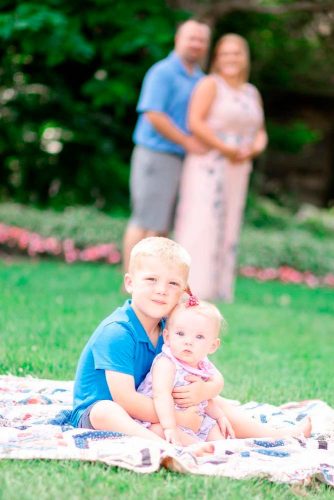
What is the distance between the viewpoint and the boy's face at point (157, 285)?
2938mm

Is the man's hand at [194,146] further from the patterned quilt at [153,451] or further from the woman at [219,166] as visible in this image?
the patterned quilt at [153,451]

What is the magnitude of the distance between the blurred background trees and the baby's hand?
5.47m

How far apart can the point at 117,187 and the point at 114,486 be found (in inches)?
312

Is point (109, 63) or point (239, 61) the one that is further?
point (109, 63)

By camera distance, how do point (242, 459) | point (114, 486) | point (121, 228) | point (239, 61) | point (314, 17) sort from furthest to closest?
point (314, 17)
point (121, 228)
point (239, 61)
point (242, 459)
point (114, 486)

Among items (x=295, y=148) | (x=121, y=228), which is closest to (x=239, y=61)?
(x=121, y=228)

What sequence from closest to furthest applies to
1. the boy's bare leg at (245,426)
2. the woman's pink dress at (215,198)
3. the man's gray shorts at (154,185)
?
1. the boy's bare leg at (245,426)
2. the woman's pink dress at (215,198)
3. the man's gray shorts at (154,185)

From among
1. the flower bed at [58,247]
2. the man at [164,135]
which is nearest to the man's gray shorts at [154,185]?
the man at [164,135]

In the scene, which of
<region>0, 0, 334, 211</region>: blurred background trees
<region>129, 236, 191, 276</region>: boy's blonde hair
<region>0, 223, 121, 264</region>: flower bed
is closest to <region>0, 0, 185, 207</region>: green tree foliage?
<region>0, 0, 334, 211</region>: blurred background trees

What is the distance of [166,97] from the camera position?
630 centimetres

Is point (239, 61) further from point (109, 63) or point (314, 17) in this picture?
point (314, 17)

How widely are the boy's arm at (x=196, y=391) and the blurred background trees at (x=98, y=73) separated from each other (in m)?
5.34

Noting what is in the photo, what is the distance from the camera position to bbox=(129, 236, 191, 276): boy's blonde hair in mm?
2943

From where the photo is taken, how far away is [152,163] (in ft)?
21.1
